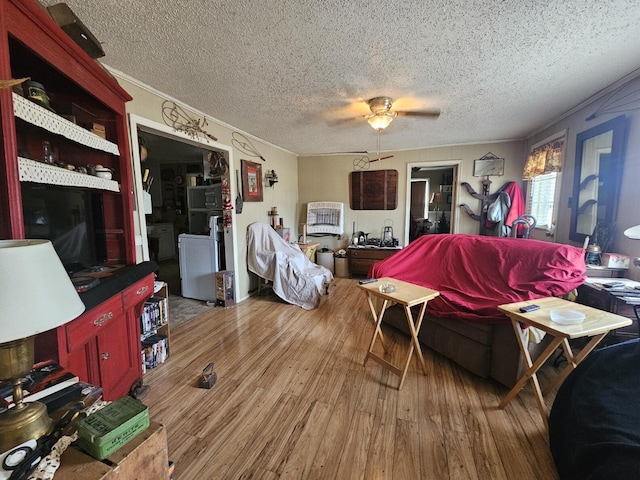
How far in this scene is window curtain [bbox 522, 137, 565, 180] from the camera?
3281 mm

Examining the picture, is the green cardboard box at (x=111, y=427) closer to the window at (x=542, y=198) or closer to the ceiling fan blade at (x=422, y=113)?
the ceiling fan blade at (x=422, y=113)

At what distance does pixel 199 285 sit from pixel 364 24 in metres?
3.60

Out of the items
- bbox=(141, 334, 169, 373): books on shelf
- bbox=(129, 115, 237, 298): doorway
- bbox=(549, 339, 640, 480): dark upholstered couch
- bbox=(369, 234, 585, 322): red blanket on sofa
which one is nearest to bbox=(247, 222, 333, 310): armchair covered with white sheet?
bbox=(129, 115, 237, 298): doorway

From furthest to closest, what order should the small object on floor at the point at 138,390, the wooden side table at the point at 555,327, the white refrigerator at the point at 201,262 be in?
1. the white refrigerator at the point at 201,262
2. the small object on floor at the point at 138,390
3. the wooden side table at the point at 555,327

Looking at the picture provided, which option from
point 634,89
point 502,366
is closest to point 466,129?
point 634,89

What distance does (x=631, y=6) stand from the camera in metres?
1.46

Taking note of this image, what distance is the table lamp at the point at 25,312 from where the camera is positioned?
0.66 metres

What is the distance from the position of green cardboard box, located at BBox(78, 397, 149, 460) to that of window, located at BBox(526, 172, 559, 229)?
14.6ft

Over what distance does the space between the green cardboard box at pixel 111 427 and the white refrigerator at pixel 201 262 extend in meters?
3.07

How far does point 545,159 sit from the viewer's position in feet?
11.6

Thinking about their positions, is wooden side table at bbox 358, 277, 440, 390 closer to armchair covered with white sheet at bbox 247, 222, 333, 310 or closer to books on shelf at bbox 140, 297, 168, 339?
armchair covered with white sheet at bbox 247, 222, 333, 310

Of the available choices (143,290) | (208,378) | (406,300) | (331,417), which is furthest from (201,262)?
(406,300)

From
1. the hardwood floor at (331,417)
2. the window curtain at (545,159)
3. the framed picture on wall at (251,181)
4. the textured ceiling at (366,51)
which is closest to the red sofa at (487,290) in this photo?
the hardwood floor at (331,417)

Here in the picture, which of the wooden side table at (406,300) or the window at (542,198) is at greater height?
the window at (542,198)
